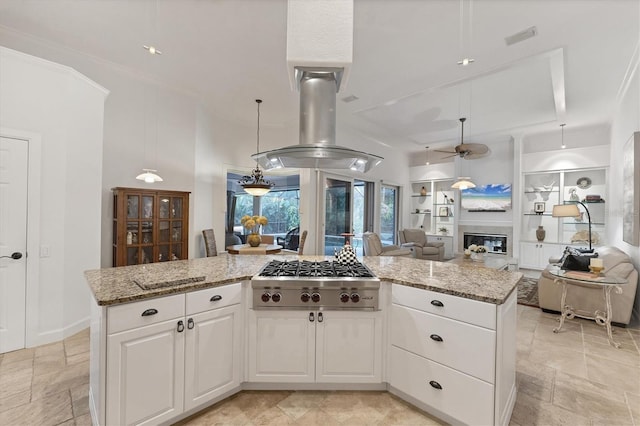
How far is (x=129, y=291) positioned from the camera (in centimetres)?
170

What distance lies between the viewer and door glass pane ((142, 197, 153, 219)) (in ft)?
12.9

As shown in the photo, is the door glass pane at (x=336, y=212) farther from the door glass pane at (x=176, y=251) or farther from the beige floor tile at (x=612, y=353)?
the beige floor tile at (x=612, y=353)

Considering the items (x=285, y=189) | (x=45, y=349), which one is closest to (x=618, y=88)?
(x=285, y=189)

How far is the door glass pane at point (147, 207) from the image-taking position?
3.93 meters

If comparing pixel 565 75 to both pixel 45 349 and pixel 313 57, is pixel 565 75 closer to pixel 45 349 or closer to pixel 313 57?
pixel 313 57

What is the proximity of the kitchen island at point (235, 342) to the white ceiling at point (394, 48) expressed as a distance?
7.84 feet

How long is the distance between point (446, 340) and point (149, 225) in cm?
390

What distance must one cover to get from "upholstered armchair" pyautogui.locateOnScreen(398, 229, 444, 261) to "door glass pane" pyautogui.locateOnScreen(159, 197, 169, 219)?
5331 mm

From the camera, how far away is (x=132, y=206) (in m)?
3.84

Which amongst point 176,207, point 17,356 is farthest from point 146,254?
point 17,356

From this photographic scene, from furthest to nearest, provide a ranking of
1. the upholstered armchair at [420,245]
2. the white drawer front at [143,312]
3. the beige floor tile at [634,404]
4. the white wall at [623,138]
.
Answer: the upholstered armchair at [420,245], the white wall at [623,138], the beige floor tile at [634,404], the white drawer front at [143,312]

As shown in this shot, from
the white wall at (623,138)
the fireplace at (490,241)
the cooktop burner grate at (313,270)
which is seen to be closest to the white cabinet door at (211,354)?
the cooktop burner grate at (313,270)

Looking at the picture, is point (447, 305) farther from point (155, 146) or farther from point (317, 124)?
point (155, 146)

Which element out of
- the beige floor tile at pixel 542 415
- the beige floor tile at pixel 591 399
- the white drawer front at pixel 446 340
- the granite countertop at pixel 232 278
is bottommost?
the beige floor tile at pixel 542 415
